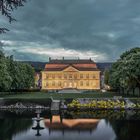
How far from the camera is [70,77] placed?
385 feet

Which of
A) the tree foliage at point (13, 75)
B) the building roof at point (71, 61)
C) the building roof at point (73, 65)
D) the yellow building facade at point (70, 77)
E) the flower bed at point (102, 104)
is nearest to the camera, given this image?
the flower bed at point (102, 104)

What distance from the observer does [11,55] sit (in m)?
64.9

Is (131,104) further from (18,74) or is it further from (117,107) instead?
(18,74)

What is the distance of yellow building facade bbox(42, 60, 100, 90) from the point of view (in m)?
117

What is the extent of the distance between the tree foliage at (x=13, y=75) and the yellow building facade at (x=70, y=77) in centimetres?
3626

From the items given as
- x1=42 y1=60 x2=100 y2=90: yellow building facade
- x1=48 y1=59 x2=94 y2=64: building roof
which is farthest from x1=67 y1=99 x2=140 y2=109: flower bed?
x1=48 y1=59 x2=94 y2=64: building roof

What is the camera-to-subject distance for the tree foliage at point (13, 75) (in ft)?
165

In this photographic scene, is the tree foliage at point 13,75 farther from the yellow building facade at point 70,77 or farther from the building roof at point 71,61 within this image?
the building roof at point 71,61

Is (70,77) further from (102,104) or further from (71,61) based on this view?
(102,104)

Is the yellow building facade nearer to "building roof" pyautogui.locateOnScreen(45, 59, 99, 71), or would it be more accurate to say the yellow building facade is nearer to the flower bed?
"building roof" pyautogui.locateOnScreen(45, 59, 99, 71)

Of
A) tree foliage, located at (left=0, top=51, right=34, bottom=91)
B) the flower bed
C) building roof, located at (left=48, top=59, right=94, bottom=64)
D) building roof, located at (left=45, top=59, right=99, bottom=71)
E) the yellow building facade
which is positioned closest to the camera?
the flower bed

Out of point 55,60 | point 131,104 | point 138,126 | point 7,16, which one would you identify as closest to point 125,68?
point 131,104

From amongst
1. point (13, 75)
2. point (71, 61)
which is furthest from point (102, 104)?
point (71, 61)

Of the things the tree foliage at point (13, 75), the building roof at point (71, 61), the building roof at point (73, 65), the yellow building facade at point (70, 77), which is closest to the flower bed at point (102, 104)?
A: the tree foliage at point (13, 75)
